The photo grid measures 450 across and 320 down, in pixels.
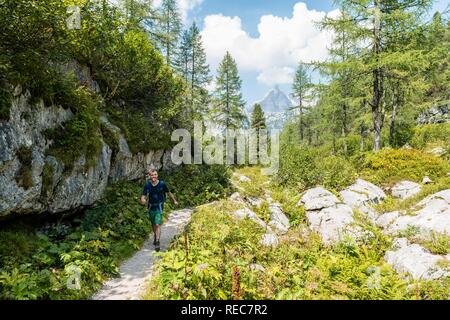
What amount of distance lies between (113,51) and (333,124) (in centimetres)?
2531

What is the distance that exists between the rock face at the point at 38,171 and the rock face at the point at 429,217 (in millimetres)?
Result: 10446

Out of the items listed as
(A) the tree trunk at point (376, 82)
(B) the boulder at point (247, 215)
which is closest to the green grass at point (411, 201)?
(B) the boulder at point (247, 215)

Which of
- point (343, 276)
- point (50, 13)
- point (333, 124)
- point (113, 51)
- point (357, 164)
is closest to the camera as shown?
point (343, 276)

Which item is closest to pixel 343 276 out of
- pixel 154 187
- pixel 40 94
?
pixel 154 187

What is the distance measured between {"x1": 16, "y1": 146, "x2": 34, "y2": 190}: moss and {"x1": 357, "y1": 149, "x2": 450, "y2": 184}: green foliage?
16579 mm

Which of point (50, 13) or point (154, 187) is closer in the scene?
point (50, 13)

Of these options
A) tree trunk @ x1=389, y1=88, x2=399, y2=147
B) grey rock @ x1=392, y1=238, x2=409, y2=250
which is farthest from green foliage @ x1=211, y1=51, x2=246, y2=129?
grey rock @ x1=392, y1=238, x2=409, y2=250

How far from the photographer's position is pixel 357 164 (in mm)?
20828

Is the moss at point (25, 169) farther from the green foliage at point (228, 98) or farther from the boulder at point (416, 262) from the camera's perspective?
the green foliage at point (228, 98)

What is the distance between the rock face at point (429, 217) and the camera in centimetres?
1022

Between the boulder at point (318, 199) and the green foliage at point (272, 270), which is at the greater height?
the boulder at point (318, 199)

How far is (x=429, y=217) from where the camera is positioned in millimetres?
11062

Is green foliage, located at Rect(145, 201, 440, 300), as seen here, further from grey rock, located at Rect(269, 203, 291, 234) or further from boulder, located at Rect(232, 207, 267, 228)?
grey rock, located at Rect(269, 203, 291, 234)
